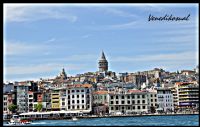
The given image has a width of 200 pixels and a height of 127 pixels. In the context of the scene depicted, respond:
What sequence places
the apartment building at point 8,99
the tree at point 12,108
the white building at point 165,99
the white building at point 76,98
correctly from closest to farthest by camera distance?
the tree at point 12,108
the apartment building at point 8,99
the white building at point 76,98
the white building at point 165,99

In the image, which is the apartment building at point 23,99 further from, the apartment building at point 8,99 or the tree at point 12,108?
the tree at point 12,108

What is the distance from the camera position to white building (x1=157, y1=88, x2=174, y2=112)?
17.3m

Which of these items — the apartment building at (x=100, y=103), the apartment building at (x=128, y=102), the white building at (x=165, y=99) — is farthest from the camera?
the white building at (x=165, y=99)

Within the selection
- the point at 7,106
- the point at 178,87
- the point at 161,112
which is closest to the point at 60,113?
the point at 7,106

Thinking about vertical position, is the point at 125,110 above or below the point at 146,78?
below

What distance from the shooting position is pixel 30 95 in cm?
1716

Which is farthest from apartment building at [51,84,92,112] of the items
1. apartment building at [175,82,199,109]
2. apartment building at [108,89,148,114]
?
apartment building at [175,82,199,109]

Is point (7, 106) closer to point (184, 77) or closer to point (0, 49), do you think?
point (184, 77)

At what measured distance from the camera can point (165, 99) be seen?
17500 millimetres

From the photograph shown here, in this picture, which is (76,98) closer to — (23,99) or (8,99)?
(23,99)

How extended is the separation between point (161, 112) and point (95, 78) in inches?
355

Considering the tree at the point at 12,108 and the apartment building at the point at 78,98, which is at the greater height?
the apartment building at the point at 78,98

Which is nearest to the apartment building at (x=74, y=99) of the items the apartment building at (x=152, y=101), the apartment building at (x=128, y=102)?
the apartment building at (x=128, y=102)

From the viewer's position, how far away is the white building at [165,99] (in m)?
17.3
